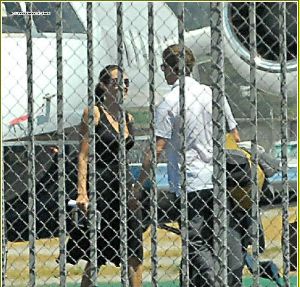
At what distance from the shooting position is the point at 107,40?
6246 millimetres

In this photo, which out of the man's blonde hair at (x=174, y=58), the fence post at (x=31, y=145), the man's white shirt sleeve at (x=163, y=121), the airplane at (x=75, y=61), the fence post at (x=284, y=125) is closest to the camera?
the fence post at (x=31, y=145)

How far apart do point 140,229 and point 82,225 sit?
0.33 meters

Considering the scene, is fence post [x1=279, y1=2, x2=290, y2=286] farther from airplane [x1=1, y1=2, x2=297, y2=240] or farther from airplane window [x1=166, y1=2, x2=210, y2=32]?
airplane window [x1=166, y1=2, x2=210, y2=32]

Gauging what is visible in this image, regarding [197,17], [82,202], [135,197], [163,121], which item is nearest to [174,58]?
[163,121]

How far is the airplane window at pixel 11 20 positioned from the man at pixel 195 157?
128 cm

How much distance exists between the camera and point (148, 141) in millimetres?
5004

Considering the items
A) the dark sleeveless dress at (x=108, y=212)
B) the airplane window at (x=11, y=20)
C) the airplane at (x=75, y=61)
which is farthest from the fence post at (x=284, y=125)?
the airplane window at (x=11, y=20)

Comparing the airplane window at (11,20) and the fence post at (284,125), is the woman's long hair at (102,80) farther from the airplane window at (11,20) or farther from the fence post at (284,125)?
the fence post at (284,125)

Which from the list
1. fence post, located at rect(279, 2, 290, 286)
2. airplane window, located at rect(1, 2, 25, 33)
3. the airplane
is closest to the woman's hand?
the airplane

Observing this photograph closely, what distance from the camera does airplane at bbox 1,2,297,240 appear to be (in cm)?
582

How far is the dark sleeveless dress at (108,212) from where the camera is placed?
5.34 metres

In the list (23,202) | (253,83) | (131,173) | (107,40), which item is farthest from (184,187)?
(107,40)

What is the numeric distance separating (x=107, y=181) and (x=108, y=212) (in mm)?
227

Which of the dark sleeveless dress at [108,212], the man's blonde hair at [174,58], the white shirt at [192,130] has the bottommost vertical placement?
the dark sleeveless dress at [108,212]
